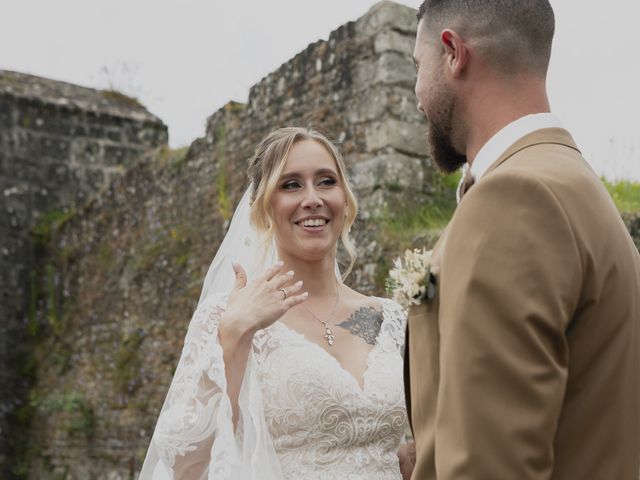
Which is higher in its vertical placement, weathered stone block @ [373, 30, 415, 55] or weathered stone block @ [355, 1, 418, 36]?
weathered stone block @ [355, 1, 418, 36]

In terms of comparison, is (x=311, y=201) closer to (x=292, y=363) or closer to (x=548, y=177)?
(x=292, y=363)

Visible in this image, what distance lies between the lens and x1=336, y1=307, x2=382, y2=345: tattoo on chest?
3535 millimetres

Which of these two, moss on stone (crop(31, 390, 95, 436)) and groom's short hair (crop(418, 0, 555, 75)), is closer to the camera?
groom's short hair (crop(418, 0, 555, 75))

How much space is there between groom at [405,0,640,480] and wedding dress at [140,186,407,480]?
124 cm

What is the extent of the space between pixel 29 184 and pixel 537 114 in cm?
1129

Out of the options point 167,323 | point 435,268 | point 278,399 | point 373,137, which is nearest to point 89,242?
point 167,323

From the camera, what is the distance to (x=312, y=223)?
3.47 meters

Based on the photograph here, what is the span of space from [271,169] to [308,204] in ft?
0.77

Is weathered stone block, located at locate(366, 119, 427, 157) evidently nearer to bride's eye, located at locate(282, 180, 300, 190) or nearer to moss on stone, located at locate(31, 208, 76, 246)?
bride's eye, located at locate(282, 180, 300, 190)

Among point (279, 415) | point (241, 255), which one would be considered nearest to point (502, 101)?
point (279, 415)

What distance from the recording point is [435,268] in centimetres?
194

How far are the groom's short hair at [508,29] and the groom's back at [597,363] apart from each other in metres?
0.32

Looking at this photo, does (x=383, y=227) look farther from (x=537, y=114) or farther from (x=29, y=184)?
(x=29, y=184)

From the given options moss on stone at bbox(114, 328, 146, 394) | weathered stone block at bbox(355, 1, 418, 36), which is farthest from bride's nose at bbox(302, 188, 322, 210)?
moss on stone at bbox(114, 328, 146, 394)
